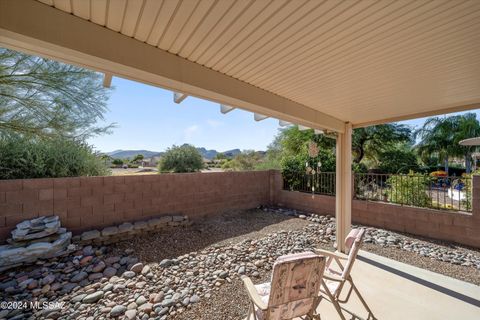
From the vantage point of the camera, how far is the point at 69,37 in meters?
1.43

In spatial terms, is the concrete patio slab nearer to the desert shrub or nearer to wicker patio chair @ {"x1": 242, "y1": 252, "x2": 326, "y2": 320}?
wicker patio chair @ {"x1": 242, "y1": 252, "x2": 326, "y2": 320}

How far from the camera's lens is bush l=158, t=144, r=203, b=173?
768 cm

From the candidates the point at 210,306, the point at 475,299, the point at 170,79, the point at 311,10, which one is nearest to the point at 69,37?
the point at 170,79

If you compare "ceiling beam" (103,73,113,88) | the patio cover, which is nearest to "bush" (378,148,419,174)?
the patio cover

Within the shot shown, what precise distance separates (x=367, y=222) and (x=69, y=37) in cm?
640

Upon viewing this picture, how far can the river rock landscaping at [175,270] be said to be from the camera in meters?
2.50

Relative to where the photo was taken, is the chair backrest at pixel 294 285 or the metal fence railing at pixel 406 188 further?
the metal fence railing at pixel 406 188

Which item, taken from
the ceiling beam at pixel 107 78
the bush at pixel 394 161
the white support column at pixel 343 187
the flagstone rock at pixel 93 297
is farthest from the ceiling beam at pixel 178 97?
the bush at pixel 394 161

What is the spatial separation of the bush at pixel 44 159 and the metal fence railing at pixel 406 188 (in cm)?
607

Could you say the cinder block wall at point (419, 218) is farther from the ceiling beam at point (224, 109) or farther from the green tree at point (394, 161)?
the green tree at point (394, 161)

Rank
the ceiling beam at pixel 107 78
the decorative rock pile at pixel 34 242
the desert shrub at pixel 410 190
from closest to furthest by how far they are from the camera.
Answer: the ceiling beam at pixel 107 78, the decorative rock pile at pixel 34 242, the desert shrub at pixel 410 190

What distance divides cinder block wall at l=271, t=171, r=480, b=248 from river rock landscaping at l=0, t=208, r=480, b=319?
1.15 feet

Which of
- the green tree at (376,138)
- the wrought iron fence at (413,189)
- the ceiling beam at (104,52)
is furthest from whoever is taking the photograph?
the green tree at (376,138)

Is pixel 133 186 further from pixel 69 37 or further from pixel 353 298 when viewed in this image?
pixel 353 298
